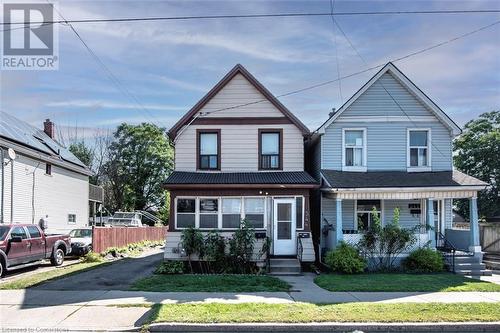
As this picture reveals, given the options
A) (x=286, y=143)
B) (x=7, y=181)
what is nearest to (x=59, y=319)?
(x=286, y=143)

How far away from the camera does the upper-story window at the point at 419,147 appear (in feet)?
68.3

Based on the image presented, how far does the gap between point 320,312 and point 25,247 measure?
456 inches

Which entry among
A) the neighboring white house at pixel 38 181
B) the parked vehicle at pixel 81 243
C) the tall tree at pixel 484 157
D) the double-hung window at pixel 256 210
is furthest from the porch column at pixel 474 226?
the tall tree at pixel 484 157

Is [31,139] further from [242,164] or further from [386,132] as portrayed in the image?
[386,132]

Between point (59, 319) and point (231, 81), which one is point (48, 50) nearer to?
point (231, 81)

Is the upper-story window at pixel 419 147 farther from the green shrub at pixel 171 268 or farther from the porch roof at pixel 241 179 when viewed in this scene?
the green shrub at pixel 171 268

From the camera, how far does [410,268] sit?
1778cm

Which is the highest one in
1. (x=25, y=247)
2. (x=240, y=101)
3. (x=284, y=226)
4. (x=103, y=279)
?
(x=240, y=101)

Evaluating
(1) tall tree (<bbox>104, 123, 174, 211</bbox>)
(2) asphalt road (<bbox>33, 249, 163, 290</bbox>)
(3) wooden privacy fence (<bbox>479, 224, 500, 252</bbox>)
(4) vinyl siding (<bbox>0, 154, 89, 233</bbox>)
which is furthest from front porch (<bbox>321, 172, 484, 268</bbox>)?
(1) tall tree (<bbox>104, 123, 174, 211</bbox>)

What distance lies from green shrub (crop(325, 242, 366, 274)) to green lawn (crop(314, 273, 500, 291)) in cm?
47

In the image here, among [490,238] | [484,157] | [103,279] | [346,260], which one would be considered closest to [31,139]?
[103,279]

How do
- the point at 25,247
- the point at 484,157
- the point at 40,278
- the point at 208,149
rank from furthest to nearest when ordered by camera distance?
the point at 484,157 < the point at 208,149 < the point at 25,247 < the point at 40,278

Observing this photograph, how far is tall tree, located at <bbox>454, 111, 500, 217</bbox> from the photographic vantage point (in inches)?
1710

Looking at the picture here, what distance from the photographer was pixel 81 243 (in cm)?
2353
